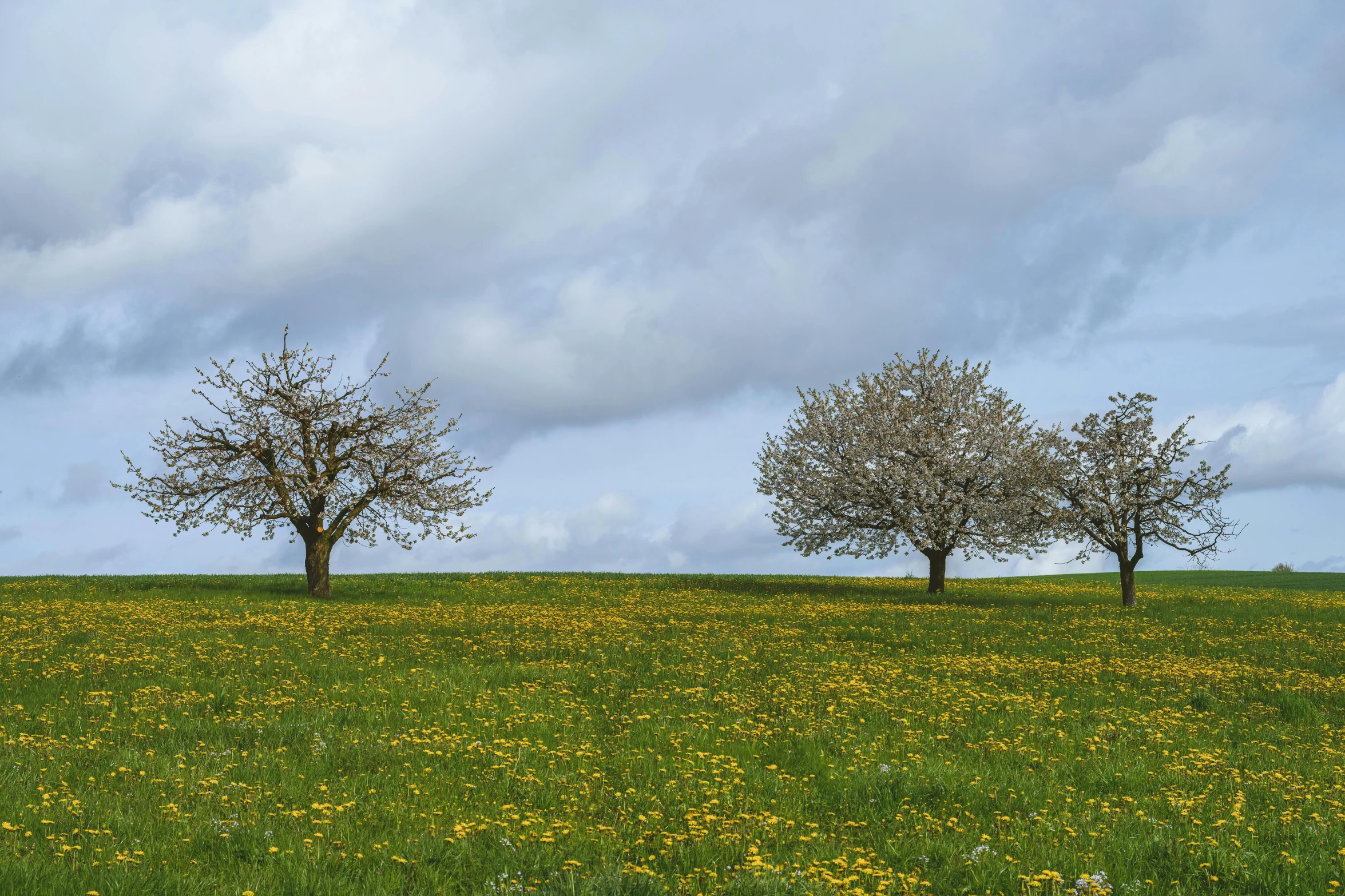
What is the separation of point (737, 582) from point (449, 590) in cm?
1492

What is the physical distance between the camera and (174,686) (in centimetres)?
1605

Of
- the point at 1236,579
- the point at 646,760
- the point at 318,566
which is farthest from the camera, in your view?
the point at 1236,579

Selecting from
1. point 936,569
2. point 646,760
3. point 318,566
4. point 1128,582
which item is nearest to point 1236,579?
point 1128,582

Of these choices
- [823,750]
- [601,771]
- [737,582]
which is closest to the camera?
A: [601,771]

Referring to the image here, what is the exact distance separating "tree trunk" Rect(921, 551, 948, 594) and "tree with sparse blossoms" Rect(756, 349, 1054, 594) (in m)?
0.05

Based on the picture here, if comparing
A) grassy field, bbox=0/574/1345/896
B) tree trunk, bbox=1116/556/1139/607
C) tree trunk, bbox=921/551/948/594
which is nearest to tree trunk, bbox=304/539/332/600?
grassy field, bbox=0/574/1345/896

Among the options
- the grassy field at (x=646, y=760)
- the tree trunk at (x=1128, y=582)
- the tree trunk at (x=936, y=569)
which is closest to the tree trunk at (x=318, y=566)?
the grassy field at (x=646, y=760)

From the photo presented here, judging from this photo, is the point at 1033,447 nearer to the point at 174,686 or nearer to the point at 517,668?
the point at 517,668

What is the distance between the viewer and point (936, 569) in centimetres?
4262

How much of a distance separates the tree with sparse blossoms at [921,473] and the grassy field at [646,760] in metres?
13.2

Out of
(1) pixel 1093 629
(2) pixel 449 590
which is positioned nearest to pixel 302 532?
(2) pixel 449 590

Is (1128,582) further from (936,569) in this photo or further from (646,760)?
(646,760)

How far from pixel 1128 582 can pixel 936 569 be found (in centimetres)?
809

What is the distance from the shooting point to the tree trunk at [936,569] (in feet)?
139
